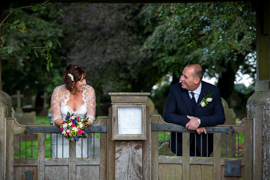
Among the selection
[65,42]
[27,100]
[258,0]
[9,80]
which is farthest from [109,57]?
[27,100]

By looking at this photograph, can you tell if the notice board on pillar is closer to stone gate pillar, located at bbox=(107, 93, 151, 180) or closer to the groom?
stone gate pillar, located at bbox=(107, 93, 151, 180)

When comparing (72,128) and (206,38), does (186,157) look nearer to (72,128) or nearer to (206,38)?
(72,128)

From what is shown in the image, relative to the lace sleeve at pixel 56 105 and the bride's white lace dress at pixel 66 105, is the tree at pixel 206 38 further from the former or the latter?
the lace sleeve at pixel 56 105

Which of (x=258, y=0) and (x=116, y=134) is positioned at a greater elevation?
(x=258, y=0)

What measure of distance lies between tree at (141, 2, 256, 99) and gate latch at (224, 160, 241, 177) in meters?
2.72

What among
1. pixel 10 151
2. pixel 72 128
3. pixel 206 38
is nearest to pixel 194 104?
pixel 72 128

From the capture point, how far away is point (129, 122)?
158 inches

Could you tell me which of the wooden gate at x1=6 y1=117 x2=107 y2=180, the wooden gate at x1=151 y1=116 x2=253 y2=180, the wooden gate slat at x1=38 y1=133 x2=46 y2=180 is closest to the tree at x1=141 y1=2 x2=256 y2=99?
the wooden gate at x1=151 y1=116 x2=253 y2=180

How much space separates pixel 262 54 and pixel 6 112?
12.4 ft

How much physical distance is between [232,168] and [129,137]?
54.6 inches

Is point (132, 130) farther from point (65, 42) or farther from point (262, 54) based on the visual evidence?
point (65, 42)

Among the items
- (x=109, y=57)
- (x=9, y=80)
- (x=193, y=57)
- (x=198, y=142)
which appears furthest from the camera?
(x=9, y=80)

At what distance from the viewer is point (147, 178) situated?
4.14 m

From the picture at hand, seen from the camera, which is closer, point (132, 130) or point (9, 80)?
point (132, 130)
